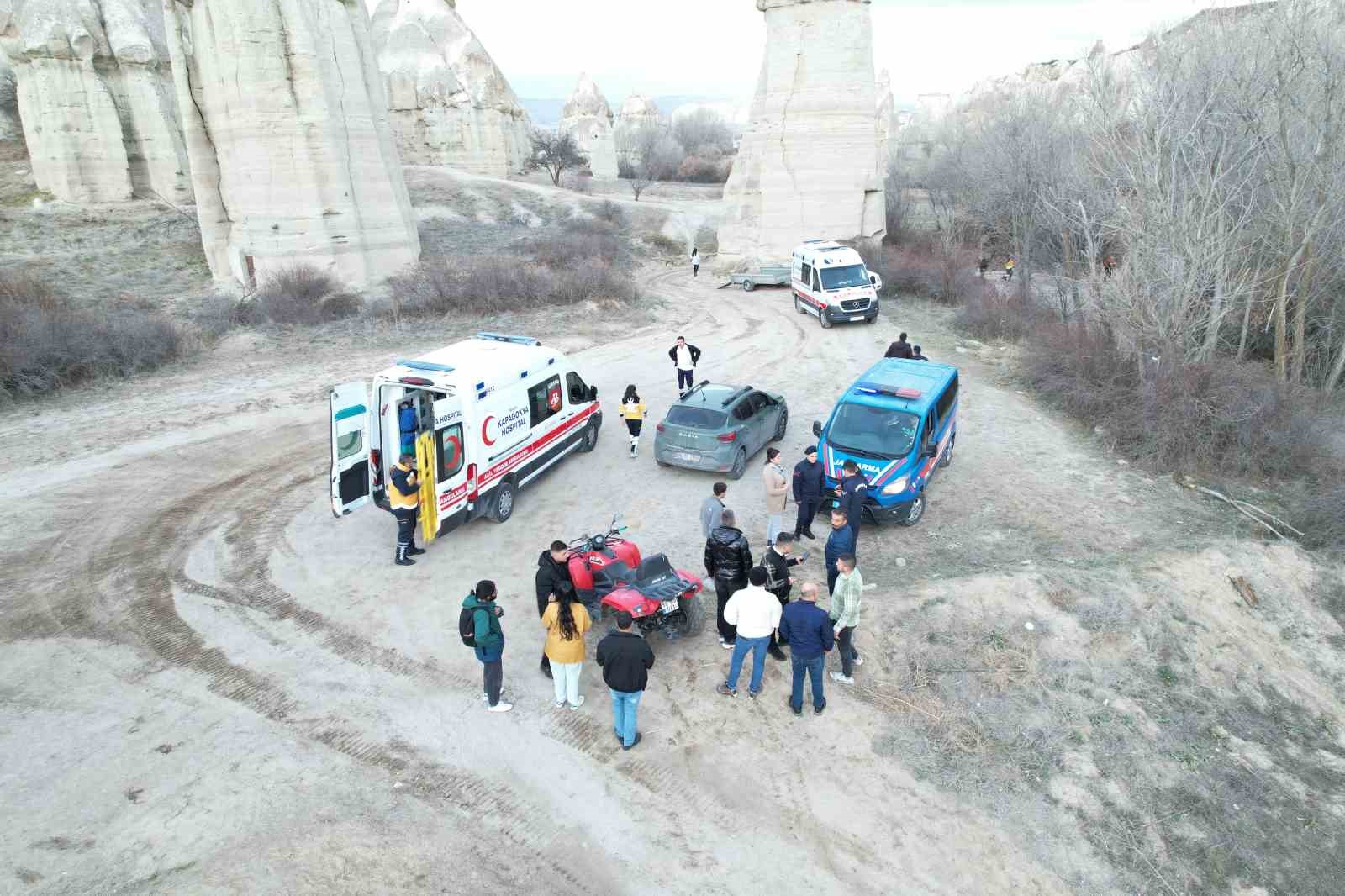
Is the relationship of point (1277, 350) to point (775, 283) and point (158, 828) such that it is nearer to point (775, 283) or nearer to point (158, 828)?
point (775, 283)

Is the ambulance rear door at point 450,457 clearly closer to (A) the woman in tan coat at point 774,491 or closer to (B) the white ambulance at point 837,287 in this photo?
(A) the woman in tan coat at point 774,491

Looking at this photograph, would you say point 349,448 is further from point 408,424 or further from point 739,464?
point 739,464

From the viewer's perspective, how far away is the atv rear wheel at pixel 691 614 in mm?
8547

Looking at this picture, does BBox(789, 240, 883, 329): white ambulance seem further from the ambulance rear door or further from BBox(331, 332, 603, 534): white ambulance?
the ambulance rear door

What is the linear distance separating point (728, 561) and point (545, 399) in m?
5.58

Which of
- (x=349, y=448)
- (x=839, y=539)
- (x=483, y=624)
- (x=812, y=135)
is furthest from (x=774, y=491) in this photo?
(x=812, y=135)

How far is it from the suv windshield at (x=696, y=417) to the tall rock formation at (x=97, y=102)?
40.7 metres

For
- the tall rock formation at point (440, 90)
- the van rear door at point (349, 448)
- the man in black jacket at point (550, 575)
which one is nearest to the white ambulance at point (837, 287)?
the van rear door at point (349, 448)

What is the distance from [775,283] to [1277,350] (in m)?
A: 18.7

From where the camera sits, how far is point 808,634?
7.16 m

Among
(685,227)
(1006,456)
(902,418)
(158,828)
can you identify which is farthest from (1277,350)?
(685,227)

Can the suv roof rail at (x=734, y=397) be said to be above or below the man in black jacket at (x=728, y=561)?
above

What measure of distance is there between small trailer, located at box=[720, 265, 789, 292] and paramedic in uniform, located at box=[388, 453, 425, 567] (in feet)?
78.2

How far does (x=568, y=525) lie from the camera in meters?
11.7
